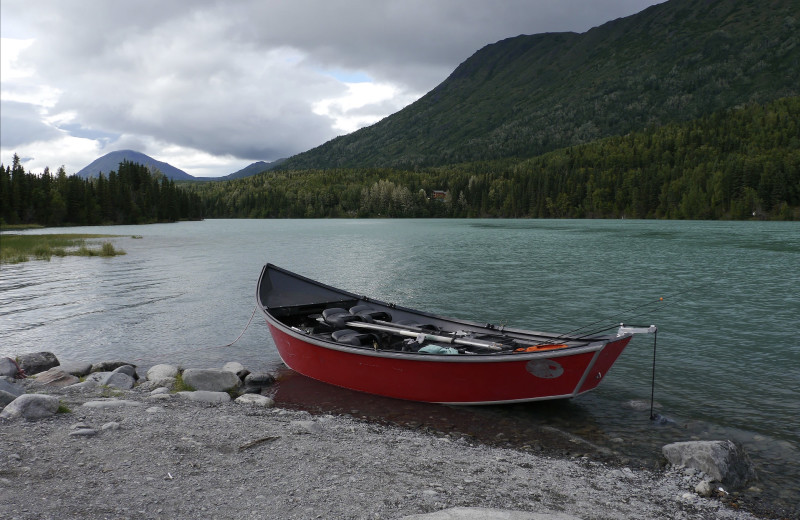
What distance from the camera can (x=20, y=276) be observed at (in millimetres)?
34688

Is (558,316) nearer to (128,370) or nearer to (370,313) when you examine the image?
(370,313)

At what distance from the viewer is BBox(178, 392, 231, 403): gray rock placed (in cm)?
1173

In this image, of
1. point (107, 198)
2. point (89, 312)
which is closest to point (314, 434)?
point (89, 312)

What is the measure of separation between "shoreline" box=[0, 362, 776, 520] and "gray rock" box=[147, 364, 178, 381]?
320cm

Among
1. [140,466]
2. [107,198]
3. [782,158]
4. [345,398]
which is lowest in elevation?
[345,398]

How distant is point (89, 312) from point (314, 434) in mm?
18788

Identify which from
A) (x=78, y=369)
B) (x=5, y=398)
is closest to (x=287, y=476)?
(x=5, y=398)

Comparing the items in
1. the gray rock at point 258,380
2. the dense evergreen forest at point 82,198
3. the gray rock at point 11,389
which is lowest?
the gray rock at point 258,380

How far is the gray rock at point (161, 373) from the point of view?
Result: 13413mm

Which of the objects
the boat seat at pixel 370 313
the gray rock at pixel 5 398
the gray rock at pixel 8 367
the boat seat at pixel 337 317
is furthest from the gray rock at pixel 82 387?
the boat seat at pixel 370 313

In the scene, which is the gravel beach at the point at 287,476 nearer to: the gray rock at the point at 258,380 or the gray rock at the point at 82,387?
the gray rock at the point at 82,387

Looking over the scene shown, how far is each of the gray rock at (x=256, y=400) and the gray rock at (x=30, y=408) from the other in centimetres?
358

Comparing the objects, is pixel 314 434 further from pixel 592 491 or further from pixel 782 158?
pixel 782 158

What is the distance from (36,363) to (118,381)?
3.40 meters
